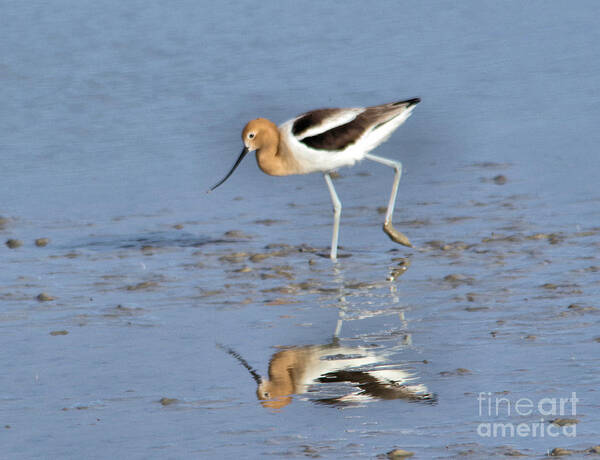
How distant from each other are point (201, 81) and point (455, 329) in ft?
34.3

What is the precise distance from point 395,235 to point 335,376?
10.9ft

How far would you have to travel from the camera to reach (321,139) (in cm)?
1017

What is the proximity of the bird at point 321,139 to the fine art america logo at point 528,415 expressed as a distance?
408 centimetres

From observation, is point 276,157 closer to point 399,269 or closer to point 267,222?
point 267,222

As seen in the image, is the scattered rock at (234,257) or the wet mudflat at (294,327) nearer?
the wet mudflat at (294,327)

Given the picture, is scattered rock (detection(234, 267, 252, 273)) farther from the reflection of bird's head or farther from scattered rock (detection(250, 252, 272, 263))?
the reflection of bird's head

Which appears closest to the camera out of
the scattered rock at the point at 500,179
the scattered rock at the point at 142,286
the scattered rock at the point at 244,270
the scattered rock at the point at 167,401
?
the scattered rock at the point at 167,401

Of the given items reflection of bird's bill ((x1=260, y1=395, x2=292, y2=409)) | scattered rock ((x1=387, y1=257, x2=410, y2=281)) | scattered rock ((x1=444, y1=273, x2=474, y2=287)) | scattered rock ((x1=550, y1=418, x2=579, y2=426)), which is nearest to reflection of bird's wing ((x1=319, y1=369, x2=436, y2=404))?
reflection of bird's bill ((x1=260, y1=395, x2=292, y2=409))

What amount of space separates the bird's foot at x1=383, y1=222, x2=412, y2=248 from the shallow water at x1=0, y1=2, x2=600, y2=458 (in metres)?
0.16

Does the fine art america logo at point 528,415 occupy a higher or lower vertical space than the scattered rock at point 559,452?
higher

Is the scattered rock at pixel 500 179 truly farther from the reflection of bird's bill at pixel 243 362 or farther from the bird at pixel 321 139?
the reflection of bird's bill at pixel 243 362

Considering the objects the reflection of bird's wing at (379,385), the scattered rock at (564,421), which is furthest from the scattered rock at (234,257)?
the scattered rock at (564,421)

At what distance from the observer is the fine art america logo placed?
5.65 m

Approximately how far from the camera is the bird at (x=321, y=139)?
402 inches
